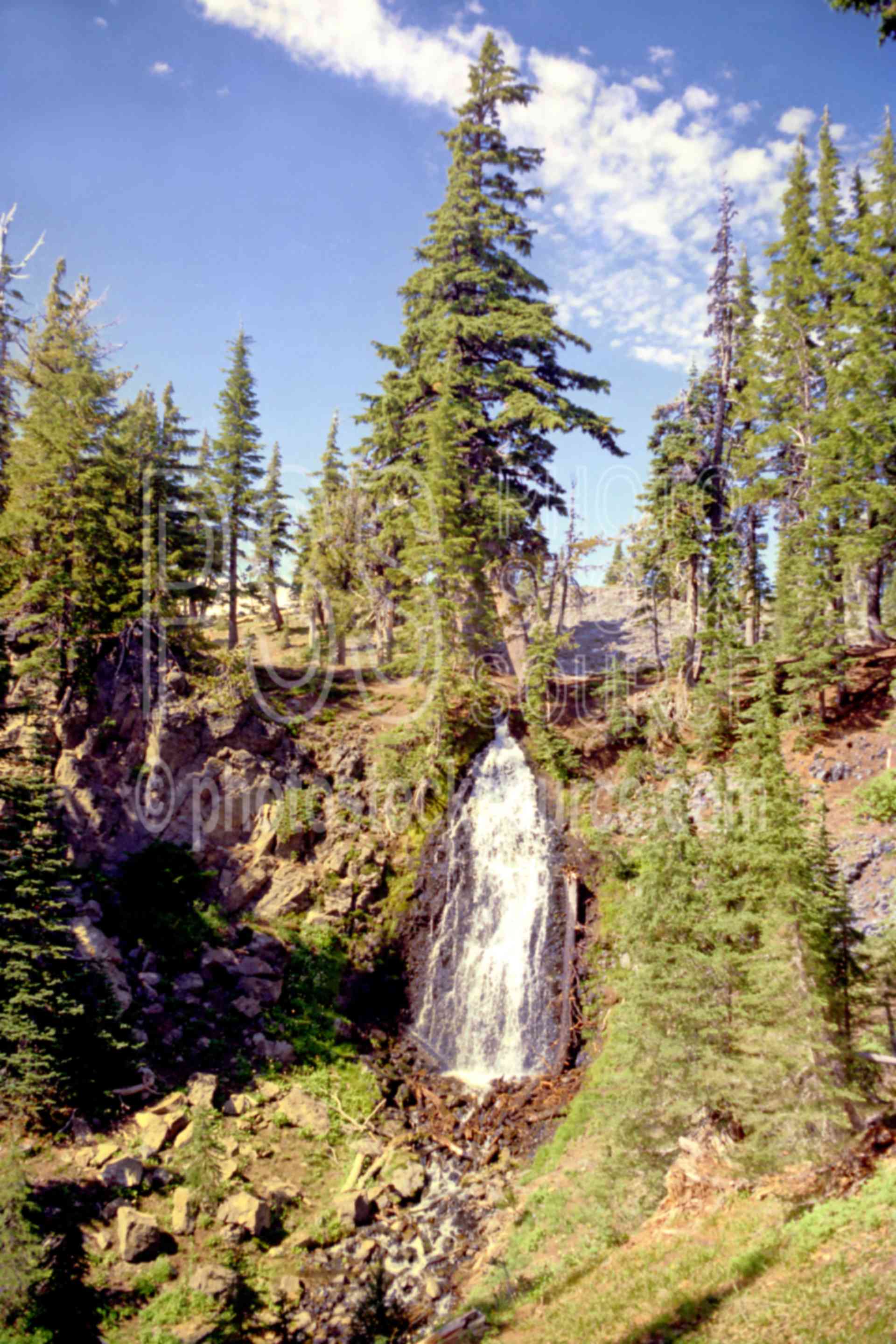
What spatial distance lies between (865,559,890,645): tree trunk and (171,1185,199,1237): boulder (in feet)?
94.5

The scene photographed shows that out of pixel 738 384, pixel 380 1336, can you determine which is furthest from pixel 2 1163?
pixel 738 384

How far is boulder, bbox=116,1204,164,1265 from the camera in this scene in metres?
14.6

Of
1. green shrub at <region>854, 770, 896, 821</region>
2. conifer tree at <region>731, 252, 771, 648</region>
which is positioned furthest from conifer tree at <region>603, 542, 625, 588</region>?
green shrub at <region>854, 770, 896, 821</region>

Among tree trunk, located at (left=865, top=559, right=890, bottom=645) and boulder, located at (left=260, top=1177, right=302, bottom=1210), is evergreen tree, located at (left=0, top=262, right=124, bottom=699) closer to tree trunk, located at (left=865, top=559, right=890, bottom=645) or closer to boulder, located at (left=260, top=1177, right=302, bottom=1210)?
boulder, located at (left=260, top=1177, right=302, bottom=1210)

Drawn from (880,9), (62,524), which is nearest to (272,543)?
(62,524)

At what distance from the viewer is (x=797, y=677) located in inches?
1009

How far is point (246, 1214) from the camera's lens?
16.0 metres

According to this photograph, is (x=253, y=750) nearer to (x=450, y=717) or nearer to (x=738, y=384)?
(x=450, y=717)

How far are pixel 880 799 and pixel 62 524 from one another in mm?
27752

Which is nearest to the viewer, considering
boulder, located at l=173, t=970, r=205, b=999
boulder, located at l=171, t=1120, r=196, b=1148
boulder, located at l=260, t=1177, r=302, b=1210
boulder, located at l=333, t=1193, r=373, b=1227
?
boulder, located at l=333, t=1193, r=373, b=1227

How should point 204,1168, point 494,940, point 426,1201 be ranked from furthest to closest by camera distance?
point 494,940
point 426,1201
point 204,1168

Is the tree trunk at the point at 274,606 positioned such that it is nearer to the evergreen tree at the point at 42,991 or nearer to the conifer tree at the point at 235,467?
the conifer tree at the point at 235,467

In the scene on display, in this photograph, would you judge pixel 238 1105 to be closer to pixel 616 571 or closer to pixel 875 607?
pixel 875 607

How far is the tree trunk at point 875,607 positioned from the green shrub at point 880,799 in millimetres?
8567
